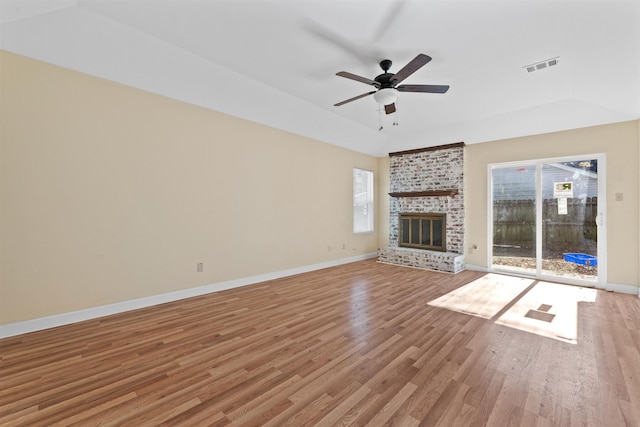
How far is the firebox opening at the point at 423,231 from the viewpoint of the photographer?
6.30 m

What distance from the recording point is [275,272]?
5.04m

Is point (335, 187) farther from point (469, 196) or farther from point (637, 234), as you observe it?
point (637, 234)

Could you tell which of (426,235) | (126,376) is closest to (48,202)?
(126,376)

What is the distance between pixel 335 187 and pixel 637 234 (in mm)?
5211

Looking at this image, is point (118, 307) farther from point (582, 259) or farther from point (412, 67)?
point (582, 259)

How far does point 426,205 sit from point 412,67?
434 cm

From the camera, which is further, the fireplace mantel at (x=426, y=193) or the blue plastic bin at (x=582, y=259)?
the fireplace mantel at (x=426, y=193)

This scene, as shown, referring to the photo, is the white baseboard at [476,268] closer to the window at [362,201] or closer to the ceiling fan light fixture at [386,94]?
the window at [362,201]

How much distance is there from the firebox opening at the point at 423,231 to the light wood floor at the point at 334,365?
2.67m

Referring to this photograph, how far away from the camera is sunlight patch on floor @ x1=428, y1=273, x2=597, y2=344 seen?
2969mm

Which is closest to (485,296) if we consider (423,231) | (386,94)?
(423,231)

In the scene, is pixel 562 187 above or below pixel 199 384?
above

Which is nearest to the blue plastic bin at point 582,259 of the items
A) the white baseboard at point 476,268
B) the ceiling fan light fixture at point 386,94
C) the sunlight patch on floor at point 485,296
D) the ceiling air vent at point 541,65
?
the sunlight patch on floor at point 485,296

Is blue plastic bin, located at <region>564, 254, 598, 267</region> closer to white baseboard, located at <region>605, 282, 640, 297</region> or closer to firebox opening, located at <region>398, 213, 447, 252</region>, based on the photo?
white baseboard, located at <region>605, 282, 640, 297</region>
